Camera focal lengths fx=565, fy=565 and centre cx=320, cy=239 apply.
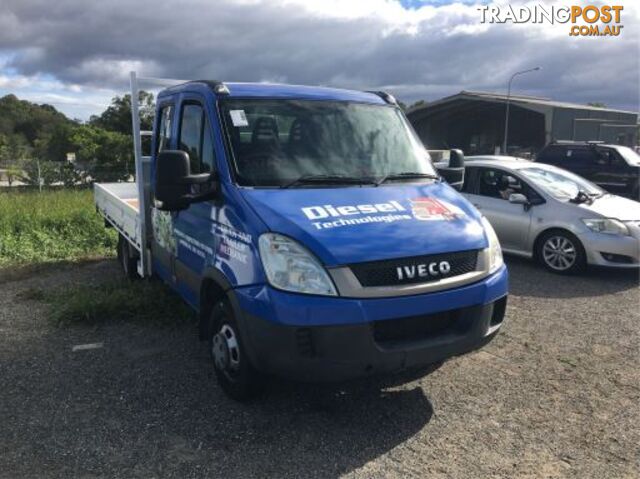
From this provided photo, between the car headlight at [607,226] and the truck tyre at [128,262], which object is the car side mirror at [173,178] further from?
the car headlight at [607,226]

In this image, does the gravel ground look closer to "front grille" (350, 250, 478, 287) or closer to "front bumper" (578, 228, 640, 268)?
"front grille" (350, 250, 478, 287)

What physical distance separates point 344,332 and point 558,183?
6.33 meters

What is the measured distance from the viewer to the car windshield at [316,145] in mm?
3945

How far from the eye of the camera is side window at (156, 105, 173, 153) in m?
5.09

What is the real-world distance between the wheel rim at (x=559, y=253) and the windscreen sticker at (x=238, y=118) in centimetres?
529

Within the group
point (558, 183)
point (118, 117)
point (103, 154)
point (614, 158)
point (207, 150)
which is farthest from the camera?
point (118, 117)

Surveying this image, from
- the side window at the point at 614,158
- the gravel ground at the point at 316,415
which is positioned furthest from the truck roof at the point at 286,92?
the side window at the point at 614,158

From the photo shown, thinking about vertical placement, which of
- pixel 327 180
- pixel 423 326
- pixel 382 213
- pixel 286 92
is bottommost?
pixel 423 326

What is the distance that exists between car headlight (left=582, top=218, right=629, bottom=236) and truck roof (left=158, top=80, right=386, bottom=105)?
13.4ft

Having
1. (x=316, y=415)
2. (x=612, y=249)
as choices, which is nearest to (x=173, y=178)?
(x=316, y=415)

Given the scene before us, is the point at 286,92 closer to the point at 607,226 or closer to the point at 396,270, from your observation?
the point at 396,270

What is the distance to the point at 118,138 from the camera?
26391mm

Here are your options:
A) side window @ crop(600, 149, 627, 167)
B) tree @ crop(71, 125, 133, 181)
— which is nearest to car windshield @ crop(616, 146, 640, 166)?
side window @ crop(600, 149, 627, 167)

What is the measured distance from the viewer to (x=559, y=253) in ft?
25.3
